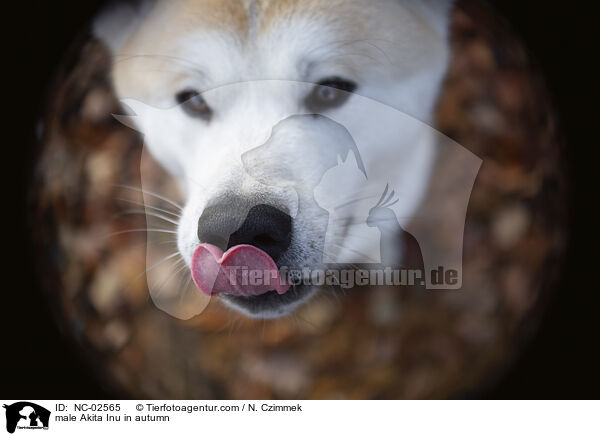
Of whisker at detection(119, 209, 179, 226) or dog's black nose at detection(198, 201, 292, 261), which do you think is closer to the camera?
dog's black nose at detection(198, 201, 292, 261)

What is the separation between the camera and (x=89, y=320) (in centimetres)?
130

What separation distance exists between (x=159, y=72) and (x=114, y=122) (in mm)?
106

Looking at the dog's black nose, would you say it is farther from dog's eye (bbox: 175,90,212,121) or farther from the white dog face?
dog's eye (bbox: 175,90,212,121)

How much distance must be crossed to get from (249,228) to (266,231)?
24mm

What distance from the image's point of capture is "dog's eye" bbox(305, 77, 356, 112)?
1136mm

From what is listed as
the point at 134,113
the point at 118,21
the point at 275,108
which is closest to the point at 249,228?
the point at 275,108

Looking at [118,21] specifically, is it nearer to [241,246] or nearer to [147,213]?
[147,213]

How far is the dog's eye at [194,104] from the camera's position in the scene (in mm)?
1164

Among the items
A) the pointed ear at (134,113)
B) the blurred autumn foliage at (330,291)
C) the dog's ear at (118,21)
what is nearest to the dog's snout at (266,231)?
the blurred autumn foliage at (330,291)

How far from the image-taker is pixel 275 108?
1.13m

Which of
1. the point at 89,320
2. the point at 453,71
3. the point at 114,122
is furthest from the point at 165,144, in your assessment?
the point at 453,71
